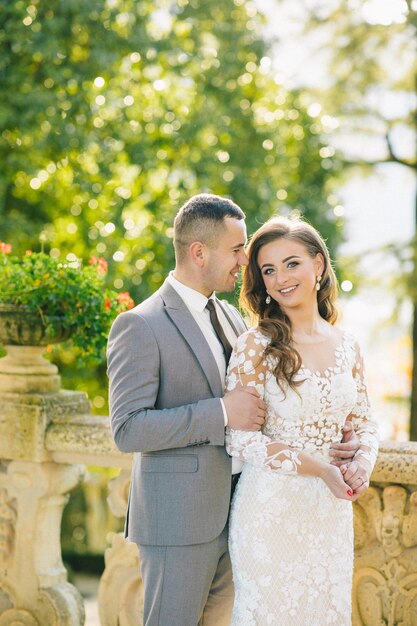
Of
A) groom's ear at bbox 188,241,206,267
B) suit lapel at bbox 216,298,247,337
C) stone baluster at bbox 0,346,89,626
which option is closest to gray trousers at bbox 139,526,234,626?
suit lapel at bbox 216,298,247,337

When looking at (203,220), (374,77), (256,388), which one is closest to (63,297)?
(203,220)

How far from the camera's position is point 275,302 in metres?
2.96

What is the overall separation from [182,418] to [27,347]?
1.37 metres

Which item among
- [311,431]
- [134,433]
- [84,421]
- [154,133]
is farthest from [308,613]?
[154,133]

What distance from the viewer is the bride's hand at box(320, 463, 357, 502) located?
2.62 m

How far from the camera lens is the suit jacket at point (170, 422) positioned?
2.65 meters

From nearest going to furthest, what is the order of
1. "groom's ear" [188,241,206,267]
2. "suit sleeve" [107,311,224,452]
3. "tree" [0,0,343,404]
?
"suit sleeve" [107,311,224,452]
"groom's ear" [188,241,206,267]
"tree" [0,0,343,404]

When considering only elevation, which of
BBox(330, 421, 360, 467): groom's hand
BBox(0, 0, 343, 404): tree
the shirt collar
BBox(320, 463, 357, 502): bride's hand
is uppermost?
BBox(0, 0, 343, 404): tree

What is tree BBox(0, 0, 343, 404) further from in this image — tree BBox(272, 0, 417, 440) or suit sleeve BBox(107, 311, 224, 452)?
suit sleeve BBox(107, 311, 224, 452)

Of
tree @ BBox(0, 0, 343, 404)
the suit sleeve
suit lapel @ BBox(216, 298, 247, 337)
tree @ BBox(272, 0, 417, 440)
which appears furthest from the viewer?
tree @ BBox(272, 0, 417, 440)

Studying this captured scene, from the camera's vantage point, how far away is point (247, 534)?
275cm

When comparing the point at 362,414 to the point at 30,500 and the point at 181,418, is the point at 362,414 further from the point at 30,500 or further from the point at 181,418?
the point at 30,500

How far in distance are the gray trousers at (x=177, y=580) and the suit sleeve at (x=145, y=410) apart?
0.37m

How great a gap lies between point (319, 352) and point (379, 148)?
379 inches
